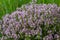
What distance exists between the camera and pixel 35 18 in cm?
292

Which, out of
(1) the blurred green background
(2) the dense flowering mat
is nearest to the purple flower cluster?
(2) the dense flowering mat

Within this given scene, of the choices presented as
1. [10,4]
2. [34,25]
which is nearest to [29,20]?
[34,25]

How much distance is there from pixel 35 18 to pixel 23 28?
0.20 m

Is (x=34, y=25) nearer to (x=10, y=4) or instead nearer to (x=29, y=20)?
(x=29, y=20)

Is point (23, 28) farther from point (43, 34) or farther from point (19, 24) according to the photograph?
point (43, 34)

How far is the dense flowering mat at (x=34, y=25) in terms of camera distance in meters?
2.87

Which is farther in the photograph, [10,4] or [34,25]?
[10,4]

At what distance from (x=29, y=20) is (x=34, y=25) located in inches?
4.0

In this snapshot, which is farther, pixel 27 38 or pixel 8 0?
pixel 8 0

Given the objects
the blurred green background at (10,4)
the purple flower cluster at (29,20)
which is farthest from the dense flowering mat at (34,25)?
the blurred green background at (10,4)

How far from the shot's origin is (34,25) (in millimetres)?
2875

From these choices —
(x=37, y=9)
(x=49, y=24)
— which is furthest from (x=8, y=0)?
(x=49, y=24)

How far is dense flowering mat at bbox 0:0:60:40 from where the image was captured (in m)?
2.87

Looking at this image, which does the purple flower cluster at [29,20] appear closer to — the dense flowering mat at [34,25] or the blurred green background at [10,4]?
the dense flowering mat at [34,25]
